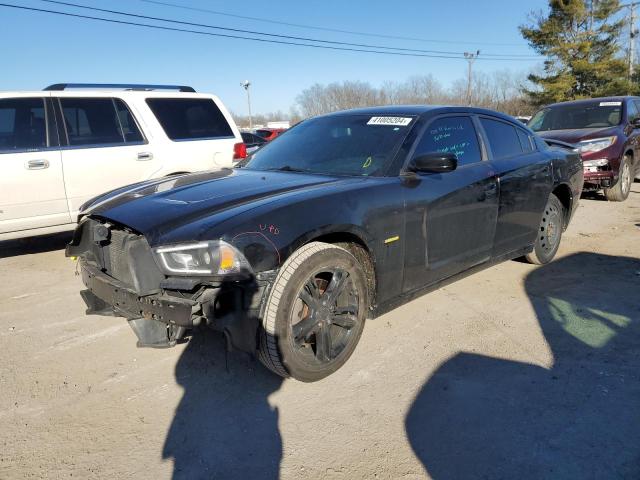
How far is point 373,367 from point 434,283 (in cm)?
85

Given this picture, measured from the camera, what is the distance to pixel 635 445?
224 cm

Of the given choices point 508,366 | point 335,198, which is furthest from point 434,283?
point 335,198

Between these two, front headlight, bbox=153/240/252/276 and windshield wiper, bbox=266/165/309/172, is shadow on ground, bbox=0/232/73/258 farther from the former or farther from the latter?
front headlight, bbox=153/240/252/276

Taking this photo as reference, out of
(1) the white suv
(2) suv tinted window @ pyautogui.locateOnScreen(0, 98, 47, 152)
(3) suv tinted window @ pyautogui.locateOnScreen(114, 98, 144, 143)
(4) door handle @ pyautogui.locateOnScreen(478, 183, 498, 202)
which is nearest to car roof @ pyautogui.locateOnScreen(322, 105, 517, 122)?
(4) door handle @ pyautogui.locateOnScreen(478, 183, 498, 202)

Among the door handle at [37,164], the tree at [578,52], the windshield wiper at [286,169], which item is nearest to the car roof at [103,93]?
the door handle at [37,164]

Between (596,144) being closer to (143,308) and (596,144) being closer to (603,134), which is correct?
(603,134)

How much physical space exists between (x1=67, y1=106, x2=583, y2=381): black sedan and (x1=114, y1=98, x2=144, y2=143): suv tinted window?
8.35ft

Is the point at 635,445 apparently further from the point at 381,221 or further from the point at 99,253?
the point at 99,253

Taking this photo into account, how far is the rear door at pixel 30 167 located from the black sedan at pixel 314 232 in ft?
7.86

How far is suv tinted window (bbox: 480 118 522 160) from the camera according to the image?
13.6 ft

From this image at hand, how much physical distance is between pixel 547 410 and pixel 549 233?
2.77 meters

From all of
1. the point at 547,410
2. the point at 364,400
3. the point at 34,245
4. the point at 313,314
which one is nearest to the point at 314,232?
the point at 313,314

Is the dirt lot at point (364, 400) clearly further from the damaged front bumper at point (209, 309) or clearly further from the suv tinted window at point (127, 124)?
the suv tinted window at point (127, 124)

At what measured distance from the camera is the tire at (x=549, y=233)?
4.78 metres
